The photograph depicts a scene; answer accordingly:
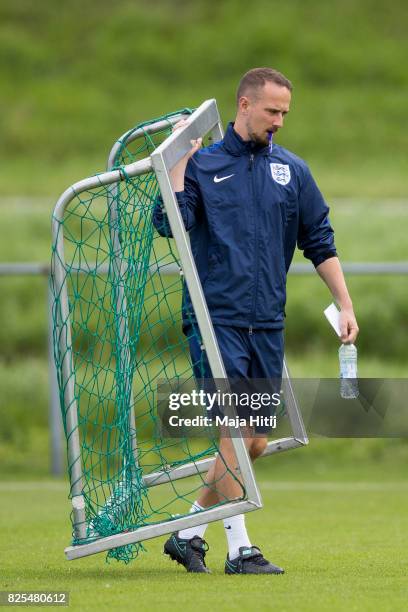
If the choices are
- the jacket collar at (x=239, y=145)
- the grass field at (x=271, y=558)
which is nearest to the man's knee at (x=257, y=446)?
the grass field at (x=271, y=558)

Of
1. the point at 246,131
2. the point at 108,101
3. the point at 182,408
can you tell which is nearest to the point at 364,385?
the point at 182,408

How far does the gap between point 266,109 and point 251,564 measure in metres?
1.73

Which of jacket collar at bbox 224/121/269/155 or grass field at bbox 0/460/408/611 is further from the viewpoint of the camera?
jacket collar at bbox 224/121/269/155

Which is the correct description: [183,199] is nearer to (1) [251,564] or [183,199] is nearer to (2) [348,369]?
(2) [348,369]

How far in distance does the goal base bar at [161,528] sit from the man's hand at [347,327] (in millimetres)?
757

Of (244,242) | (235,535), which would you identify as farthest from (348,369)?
(235,535)

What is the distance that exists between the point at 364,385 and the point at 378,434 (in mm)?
2271

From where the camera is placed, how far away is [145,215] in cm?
579

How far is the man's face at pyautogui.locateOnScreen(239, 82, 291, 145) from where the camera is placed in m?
5.20

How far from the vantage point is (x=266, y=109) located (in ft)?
17.1

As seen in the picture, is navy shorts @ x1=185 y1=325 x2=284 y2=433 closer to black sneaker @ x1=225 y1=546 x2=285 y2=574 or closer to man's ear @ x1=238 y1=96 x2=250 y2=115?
black sneaker @ x1=225 y1=546 x2=285 y2=574

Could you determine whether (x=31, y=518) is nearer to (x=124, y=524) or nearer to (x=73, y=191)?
(x=124, y=524)

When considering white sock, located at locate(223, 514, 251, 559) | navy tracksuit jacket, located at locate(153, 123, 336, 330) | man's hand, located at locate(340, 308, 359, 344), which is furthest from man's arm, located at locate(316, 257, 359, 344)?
white sock, located at locate(223, 514, 251, 559)

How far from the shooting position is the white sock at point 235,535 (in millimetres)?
5223
